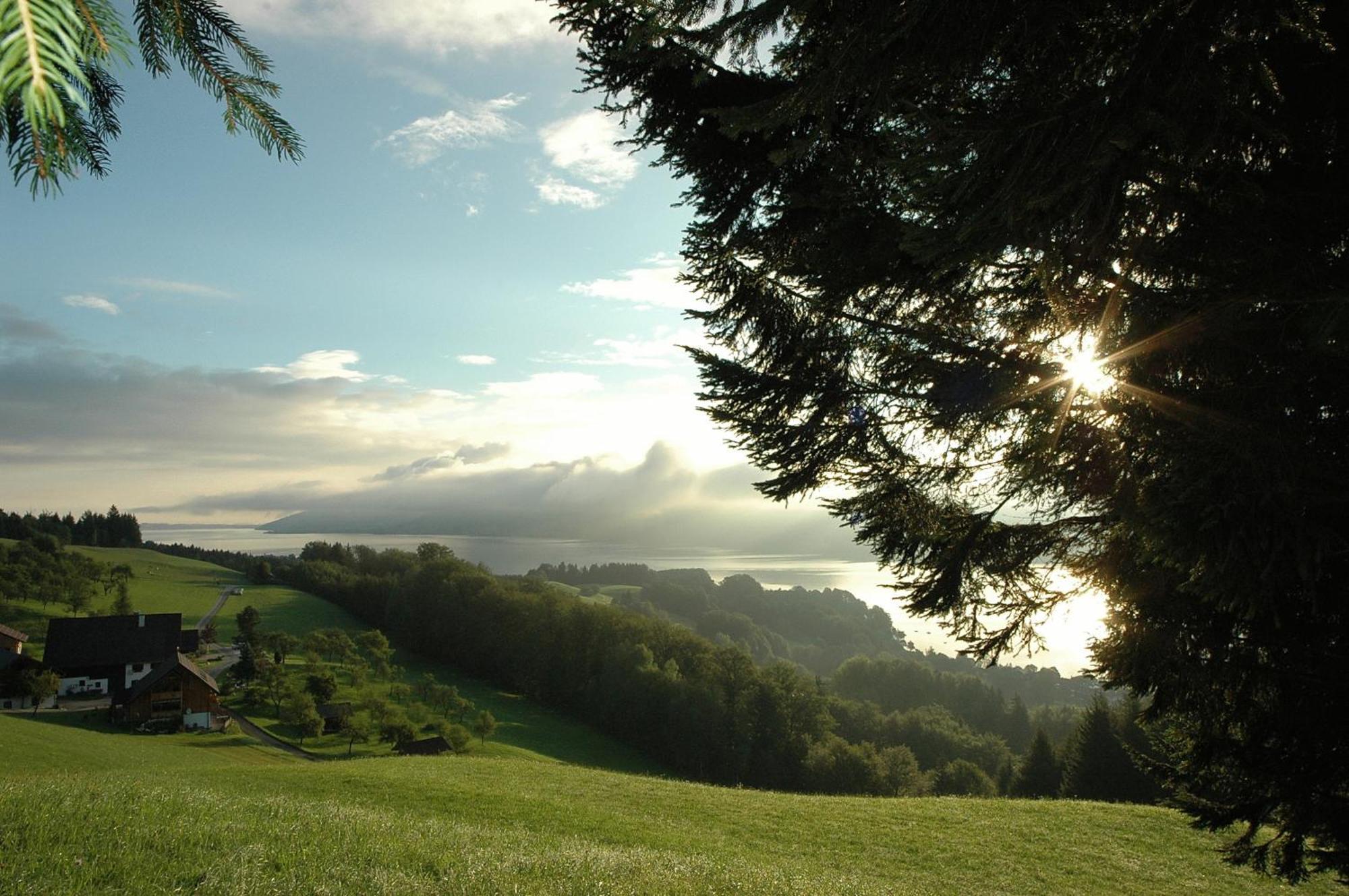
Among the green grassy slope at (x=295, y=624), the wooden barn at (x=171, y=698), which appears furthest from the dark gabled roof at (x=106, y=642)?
the wooden barn at (x=171, y=698)

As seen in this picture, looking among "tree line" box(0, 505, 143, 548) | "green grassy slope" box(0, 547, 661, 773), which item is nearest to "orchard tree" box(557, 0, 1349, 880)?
"green grassy slope" box(0, 547, 661, 773)

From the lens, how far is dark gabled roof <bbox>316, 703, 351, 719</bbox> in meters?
39.0

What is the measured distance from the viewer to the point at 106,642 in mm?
43625

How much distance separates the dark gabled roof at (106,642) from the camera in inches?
1667

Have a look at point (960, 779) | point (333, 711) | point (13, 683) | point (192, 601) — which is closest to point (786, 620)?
point (960, 779)

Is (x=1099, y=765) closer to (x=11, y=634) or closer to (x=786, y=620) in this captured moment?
(x=11, y=634)

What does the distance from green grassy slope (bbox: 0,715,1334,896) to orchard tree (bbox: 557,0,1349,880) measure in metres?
3.94

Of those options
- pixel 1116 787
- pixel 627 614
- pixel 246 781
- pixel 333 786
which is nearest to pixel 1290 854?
pixel 333 786

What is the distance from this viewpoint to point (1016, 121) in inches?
89.4

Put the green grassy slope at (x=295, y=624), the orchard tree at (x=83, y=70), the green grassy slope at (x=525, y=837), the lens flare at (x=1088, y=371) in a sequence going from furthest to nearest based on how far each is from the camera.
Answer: the green grassy slope at (x=295, y=624) < the green grassy slope at (x=525, y=837) < the lens flare at (x=1088, y=371) < the orchard tree at (x=83, y=70)

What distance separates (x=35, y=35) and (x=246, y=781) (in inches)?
728

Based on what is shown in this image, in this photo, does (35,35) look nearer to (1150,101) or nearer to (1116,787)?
(1150,101)

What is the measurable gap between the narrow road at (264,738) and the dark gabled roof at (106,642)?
6885mm

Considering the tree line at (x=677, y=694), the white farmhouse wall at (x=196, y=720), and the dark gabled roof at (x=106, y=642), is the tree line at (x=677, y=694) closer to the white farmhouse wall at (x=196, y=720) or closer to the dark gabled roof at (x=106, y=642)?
the dark gabled roof at (x=106, y=642)
